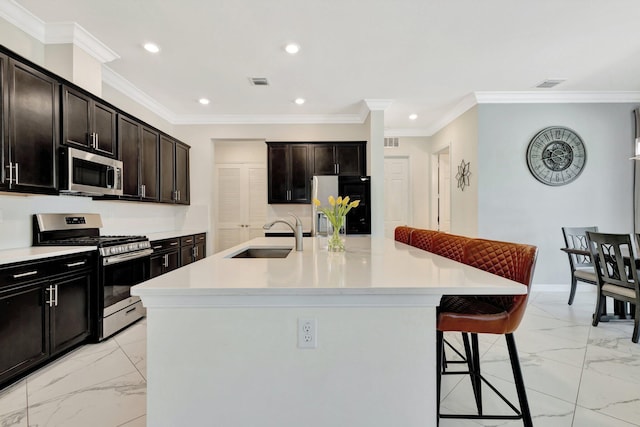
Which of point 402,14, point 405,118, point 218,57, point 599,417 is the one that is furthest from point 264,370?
point 405,118

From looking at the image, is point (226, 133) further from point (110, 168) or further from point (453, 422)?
point (453, 422)

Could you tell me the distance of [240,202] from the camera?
639cm

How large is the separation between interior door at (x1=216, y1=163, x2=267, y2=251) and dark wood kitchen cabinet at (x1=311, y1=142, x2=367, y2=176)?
169cm

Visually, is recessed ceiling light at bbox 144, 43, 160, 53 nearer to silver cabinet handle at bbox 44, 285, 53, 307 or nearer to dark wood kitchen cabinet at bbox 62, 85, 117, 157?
dark wood kitchen cabinet at bbox 62, 85, 117, 157

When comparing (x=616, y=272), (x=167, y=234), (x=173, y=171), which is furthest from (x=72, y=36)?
(x=616, y=272)

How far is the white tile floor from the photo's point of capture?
5.61 ft

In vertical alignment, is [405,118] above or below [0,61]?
above

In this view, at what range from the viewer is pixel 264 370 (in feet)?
3.86

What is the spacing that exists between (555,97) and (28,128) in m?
5.86

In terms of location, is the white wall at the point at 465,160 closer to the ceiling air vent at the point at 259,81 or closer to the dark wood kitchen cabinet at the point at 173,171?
the ceiling air vent at the point at 259,81

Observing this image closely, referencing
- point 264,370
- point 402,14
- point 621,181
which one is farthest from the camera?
point 621,181

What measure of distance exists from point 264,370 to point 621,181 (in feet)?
18.0

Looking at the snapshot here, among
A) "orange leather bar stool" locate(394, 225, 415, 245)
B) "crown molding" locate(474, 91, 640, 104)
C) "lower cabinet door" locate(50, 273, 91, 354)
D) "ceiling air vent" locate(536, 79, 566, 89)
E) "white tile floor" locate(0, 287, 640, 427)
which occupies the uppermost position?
"ceiling air vent" locate(536, 79, 566, 89)

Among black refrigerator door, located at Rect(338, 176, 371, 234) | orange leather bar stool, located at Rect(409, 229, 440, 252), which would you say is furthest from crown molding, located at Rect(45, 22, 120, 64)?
orange leather bar stool, located at Rect(409, 229, 440, 252)
